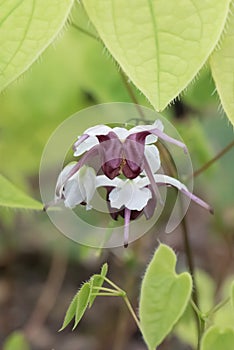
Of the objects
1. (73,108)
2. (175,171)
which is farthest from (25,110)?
(175,171)

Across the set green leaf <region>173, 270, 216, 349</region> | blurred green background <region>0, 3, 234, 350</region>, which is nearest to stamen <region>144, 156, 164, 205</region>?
blurred green background <region>0, 3, 234, 350</region>

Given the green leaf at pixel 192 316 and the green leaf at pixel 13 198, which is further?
the green leaf at pixel 192 316

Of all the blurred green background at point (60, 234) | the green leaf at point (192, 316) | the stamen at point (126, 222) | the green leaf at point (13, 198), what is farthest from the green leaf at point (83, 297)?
the green leaf at point (192, 316)

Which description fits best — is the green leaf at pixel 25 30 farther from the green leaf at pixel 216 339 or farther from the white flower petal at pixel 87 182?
the green leaf at pixel 216 339

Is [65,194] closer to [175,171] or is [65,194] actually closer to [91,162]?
[91,162]

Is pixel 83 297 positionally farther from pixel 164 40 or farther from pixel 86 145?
pixel 164 40

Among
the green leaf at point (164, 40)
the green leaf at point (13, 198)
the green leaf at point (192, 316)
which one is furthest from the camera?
the green leaf at point (192, 316)

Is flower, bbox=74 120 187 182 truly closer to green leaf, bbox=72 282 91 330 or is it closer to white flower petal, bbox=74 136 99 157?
white flower petal, bbox=74 136 99 157
